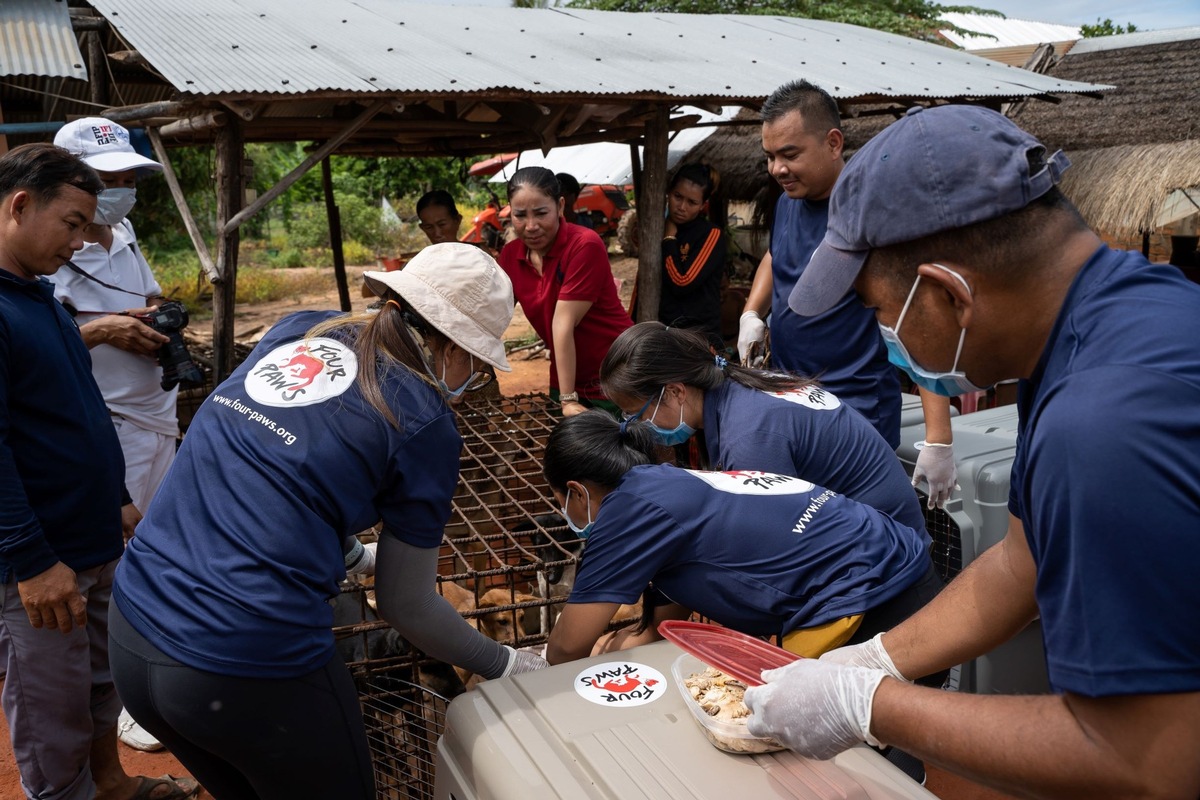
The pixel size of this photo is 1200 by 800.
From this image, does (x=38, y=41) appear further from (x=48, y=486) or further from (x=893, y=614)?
(x=893, y=614)

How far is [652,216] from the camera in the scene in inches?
239

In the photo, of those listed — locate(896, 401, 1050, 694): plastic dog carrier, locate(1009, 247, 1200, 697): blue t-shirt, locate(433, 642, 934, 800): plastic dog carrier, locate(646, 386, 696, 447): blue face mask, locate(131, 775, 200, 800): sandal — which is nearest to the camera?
locate(1009, 247, 1200, 697): blue t-shirt

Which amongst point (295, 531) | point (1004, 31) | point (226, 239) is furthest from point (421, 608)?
point (1004, 31)

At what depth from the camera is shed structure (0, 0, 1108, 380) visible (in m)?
4.94

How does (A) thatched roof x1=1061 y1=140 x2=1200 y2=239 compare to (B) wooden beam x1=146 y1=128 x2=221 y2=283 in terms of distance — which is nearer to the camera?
(B) wooden beam x1=146 y1=128 x2=221 y2=283

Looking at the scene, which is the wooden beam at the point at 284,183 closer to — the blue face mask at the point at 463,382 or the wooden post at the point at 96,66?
the wooden post at the point at 96,66

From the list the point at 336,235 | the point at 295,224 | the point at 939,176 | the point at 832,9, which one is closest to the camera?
the point at 939,176

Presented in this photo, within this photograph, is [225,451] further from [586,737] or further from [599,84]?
[599,84]

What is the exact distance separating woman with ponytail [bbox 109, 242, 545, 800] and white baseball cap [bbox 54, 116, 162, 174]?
1794mm

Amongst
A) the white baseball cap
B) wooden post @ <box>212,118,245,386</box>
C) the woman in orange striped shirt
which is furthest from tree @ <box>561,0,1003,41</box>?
the white baseball cap

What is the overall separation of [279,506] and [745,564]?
109 centimetres

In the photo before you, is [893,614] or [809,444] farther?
[809,444]

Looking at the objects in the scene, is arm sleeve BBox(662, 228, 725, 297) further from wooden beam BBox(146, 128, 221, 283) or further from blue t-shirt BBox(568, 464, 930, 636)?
blue t-shirt BBox(568, 464, 930, 636)

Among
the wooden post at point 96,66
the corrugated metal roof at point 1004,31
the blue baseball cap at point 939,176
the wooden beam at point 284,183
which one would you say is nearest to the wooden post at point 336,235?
the wooden post at point 96,66
